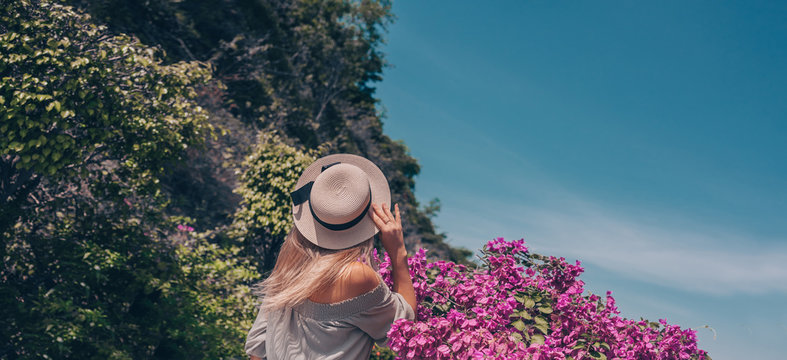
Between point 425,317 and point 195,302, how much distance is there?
6541mm

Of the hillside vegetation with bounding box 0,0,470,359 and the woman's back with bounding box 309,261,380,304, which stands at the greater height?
the woman's back with bounding box 309,261,380,304

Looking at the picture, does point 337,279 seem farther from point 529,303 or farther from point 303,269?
point 529,303

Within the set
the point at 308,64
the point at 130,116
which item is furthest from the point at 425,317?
the point at 308,64

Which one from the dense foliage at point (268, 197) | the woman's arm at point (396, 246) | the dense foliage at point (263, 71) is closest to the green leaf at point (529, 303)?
the woman's arm at point (396, 246)

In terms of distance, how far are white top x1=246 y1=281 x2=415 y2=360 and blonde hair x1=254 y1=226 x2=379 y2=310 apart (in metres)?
0.14

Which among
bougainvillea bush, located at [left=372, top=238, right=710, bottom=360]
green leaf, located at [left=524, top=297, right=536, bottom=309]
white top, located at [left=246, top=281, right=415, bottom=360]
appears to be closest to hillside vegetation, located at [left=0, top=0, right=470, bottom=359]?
bougainvillea bush, located at [left=372, top=238, right=710, bottom=360]

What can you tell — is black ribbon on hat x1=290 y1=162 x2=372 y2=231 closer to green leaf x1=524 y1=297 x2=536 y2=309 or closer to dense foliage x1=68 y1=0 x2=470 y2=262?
green leaf x1=524 y1=297 x2=536 y2=309

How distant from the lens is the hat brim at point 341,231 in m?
3.04

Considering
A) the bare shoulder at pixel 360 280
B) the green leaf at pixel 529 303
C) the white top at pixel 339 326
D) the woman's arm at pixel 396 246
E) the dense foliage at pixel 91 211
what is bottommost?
the dense foliage at pixel 91 211

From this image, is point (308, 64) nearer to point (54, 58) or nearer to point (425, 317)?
point (54, 58)

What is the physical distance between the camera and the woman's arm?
9.78 ft

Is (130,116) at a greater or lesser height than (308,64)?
lesser

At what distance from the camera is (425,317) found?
11.0ft

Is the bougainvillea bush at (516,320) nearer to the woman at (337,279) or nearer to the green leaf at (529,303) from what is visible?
the green leaf at (529,303)
